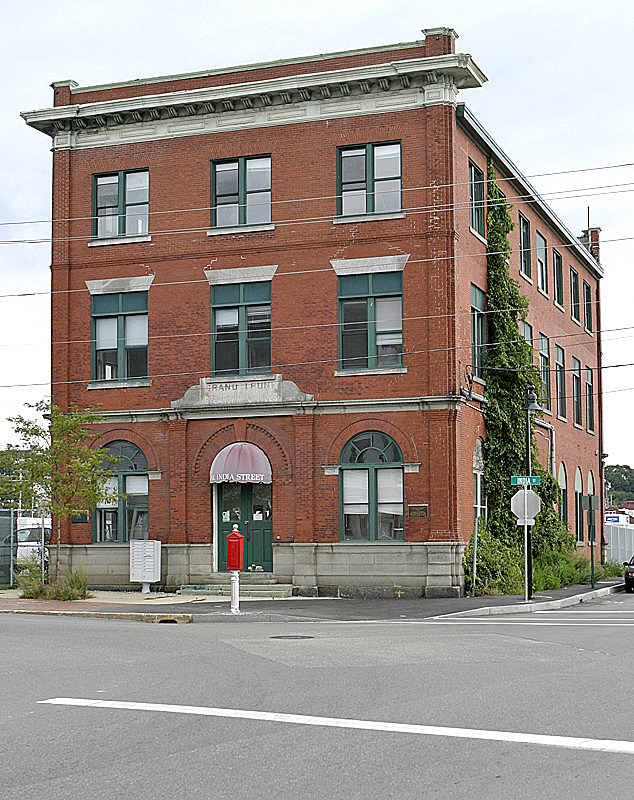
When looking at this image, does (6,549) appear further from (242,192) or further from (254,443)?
(242,192)

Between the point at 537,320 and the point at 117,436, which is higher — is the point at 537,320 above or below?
above

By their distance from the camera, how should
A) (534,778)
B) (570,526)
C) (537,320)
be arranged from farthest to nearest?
(570,526) → (537,320) → (534,778)

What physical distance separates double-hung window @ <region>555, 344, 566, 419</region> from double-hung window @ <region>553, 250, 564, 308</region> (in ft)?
6.08

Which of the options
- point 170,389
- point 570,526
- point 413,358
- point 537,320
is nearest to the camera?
point 413,358

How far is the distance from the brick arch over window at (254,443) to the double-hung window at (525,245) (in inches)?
446

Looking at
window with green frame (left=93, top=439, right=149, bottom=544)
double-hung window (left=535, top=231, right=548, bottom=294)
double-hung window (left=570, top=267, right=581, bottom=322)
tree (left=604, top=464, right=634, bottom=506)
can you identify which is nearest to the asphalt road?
window with green frame (left=93, top=439, right=149, bottom=544)

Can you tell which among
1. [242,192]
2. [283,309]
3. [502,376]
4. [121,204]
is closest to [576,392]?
[502,376]

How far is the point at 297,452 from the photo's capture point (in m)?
27.0

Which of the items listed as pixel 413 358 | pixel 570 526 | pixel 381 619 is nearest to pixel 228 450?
pixel 413 358

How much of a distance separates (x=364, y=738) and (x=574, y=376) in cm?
3512

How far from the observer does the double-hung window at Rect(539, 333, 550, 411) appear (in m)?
35.7

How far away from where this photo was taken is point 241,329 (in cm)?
2802

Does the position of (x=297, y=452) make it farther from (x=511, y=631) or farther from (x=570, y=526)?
(x=570, y=526)

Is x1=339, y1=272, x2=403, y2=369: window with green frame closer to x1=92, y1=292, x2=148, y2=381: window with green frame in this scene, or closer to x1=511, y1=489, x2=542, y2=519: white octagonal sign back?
x1=511, y1=489, x2=542, y2=519: white octagonal sign back
